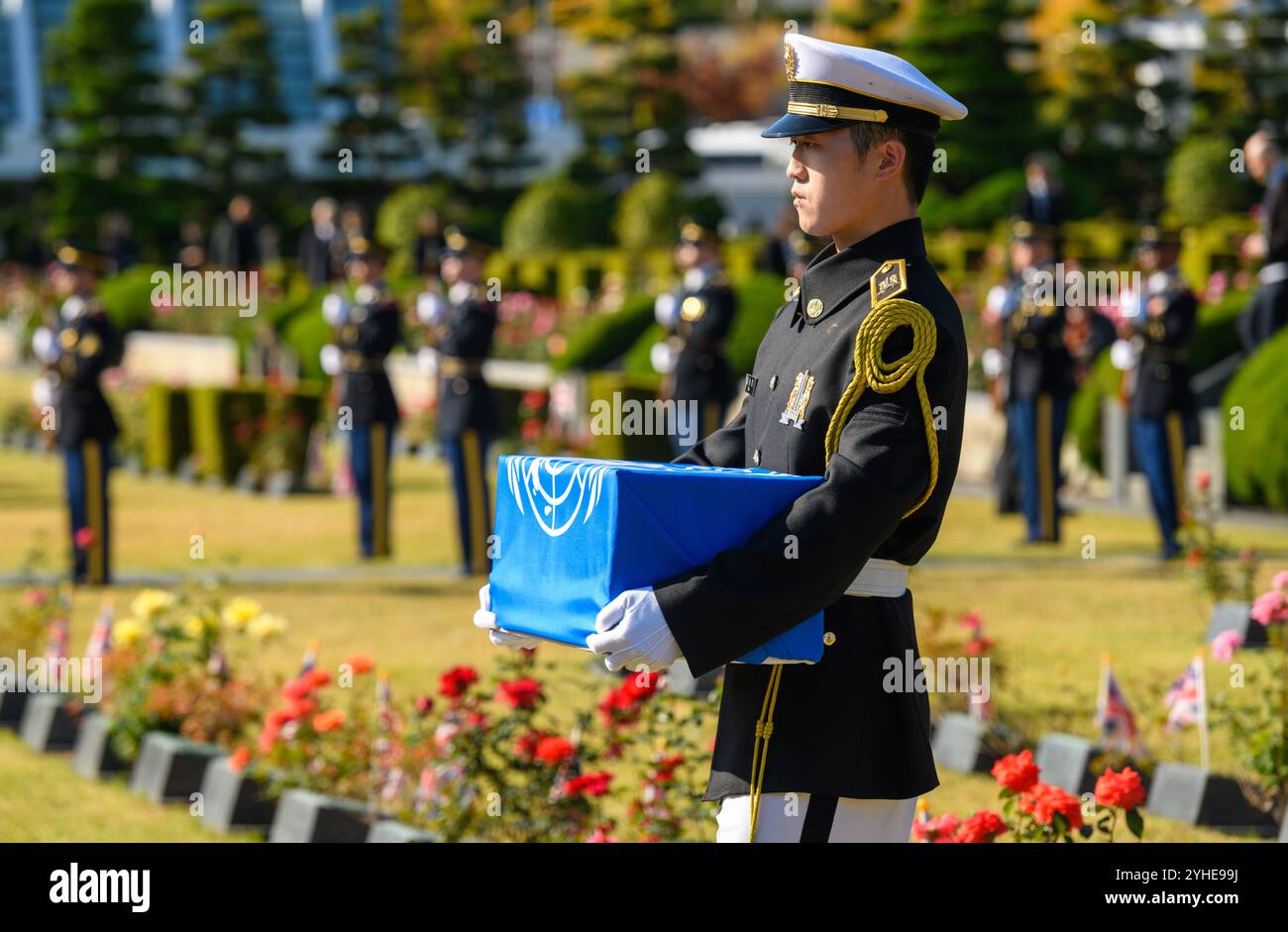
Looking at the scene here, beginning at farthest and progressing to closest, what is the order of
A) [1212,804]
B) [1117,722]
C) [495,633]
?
[1117,722] < [1212,804] < [495,633]

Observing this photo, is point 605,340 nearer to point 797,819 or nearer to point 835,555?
A: point 797,819

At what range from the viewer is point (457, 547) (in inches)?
568

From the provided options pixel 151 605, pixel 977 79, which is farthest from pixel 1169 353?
pixel 977 79

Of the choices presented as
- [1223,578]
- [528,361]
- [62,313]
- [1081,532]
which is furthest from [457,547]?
[528,361]

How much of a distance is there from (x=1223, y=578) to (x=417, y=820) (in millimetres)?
4699

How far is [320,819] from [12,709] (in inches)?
111

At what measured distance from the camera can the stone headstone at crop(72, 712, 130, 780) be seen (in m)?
8.20

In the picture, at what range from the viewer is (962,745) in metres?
7.73

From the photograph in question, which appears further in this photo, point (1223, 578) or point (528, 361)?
point (528, 361)

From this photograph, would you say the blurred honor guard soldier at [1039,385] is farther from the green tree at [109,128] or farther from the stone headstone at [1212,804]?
the green tree at [109,128]

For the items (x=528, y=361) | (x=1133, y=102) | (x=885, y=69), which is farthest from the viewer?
(x=1133, y=102)

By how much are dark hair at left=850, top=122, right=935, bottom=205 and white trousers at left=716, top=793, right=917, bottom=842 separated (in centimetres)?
109

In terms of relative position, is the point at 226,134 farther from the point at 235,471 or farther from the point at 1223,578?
the point at 1223,578

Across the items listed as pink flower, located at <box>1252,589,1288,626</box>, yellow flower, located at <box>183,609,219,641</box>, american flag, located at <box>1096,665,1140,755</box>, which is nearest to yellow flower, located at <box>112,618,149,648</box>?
yellow flower, located at <box>183,609,219,641</box>
